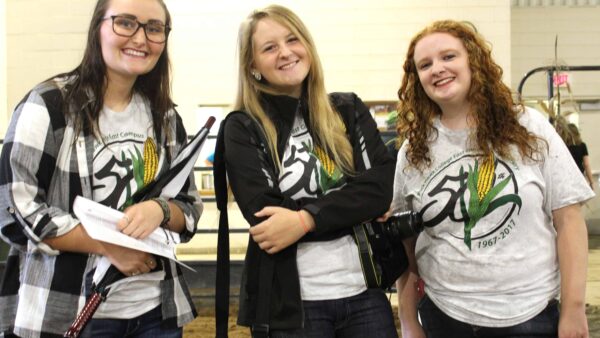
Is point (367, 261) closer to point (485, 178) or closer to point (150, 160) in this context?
point (485, 178)

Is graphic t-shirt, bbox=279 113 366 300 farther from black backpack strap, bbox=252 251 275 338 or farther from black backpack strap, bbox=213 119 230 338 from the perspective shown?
black backpack strap, bbox=213 119 230 338

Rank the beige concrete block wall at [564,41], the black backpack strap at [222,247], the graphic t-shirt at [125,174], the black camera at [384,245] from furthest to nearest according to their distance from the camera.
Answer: the beige concrete block wall at [564,41], the black backpack strap at [222,247], the black camera at [384,245], the graphic t-shirt at [125,174]

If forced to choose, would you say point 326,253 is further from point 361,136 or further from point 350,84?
point 350,84

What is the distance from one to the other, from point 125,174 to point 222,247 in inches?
14.7

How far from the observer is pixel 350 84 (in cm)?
772

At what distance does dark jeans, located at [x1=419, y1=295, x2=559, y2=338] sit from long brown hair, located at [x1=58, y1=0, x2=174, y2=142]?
3.07 feet

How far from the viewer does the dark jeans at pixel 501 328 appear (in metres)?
1.49

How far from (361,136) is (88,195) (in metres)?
0.75

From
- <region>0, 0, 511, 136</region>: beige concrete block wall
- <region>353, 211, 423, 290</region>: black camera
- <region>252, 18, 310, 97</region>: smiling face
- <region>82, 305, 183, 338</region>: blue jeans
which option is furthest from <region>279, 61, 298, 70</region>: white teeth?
<region>0, 0, 511, 136</region>: beige concrete block wall

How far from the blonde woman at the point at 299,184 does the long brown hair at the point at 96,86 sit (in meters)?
0.19

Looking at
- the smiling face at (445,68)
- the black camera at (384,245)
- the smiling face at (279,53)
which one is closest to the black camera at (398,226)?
the black camera at (384,245)

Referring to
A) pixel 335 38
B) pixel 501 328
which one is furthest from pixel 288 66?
pixel 335 38

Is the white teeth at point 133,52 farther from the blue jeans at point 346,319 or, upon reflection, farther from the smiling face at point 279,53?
the blue jeans at point 346,319

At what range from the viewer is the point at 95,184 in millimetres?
1421
